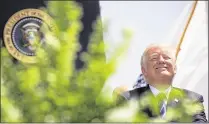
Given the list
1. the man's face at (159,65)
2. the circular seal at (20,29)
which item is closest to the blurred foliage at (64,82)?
the man's face at (159,65)

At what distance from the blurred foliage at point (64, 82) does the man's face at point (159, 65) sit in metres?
1.11

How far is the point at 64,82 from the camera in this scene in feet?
1.62

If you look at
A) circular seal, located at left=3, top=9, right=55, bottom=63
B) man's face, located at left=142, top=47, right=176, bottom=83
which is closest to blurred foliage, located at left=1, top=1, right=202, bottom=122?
man's face, located at left=142, top=47, right=176, bottom=83

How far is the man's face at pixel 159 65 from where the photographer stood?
162 cm

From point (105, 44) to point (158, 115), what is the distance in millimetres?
111

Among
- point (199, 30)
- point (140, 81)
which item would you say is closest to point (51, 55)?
point (140, 81)

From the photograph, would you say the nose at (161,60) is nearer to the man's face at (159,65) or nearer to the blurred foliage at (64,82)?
the man's face at (159,65)

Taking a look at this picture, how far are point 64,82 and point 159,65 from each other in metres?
1.18

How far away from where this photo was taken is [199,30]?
317cm

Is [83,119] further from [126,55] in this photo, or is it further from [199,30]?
[199,30]

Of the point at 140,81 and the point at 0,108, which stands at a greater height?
the point at 0,108

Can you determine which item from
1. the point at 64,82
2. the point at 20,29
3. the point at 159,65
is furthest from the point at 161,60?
the point at 20,29

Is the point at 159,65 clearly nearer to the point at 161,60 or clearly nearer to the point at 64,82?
the point at 161,60

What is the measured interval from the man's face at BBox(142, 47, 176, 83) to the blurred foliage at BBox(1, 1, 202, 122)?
111cm
